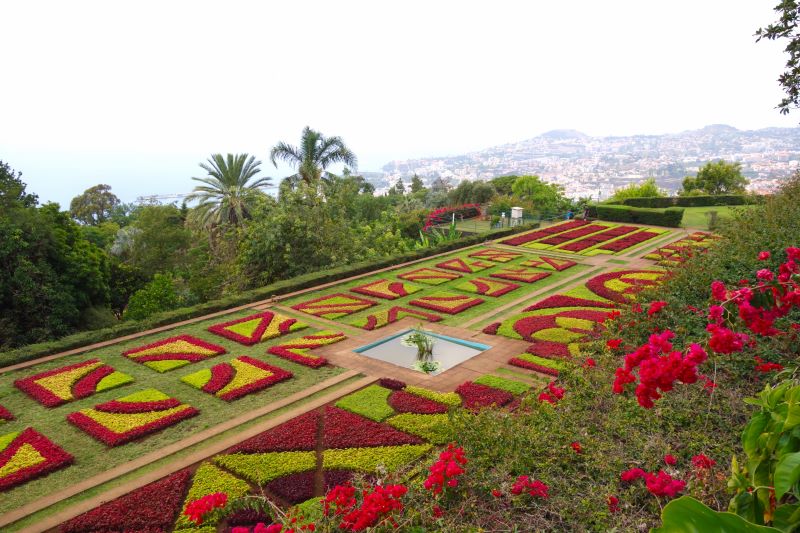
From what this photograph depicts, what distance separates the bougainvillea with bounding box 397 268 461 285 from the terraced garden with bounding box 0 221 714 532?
1104 mm

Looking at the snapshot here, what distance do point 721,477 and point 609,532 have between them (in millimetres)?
931

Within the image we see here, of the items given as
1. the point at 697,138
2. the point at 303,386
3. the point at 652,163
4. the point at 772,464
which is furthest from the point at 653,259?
the point at 697,138

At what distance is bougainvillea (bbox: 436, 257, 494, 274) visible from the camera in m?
21.0

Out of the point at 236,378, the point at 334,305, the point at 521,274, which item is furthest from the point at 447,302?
the point at 236,378

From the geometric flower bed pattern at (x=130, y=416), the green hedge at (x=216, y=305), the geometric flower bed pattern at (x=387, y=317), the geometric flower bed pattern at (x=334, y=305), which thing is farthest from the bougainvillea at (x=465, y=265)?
the geometric flower bed pattern at (x=130, y=416)

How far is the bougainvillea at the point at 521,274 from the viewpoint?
63.6ft

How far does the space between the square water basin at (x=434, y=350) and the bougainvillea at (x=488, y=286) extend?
14.4ft

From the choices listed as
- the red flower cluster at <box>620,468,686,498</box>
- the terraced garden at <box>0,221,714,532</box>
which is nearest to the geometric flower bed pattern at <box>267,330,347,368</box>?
the terraced garden at <box>0,221,714,532</box>

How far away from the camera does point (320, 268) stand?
70.1ft

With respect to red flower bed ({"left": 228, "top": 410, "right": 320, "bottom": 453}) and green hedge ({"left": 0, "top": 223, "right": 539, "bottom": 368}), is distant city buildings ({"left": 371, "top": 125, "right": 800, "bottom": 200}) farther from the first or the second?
red flower bed ({"left": 228, "top": 410, "right": 320, "bottom": 453})

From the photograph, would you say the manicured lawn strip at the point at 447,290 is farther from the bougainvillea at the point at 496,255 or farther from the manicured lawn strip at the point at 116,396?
the manicured lawn strip at the point at 116,396

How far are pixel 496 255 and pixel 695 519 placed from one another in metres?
22.3

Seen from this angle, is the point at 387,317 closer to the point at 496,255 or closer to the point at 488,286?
the point at 488,286

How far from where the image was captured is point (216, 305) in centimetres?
1617
